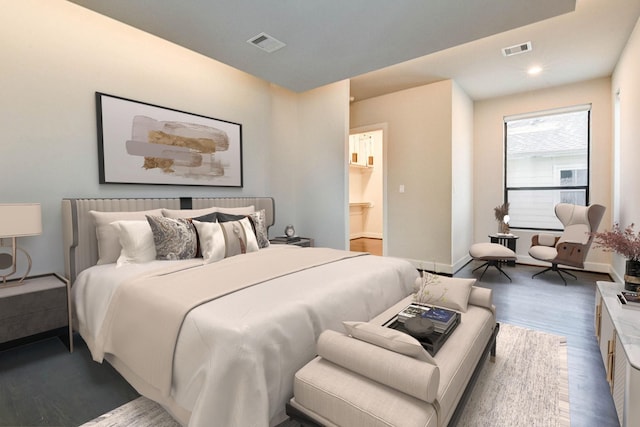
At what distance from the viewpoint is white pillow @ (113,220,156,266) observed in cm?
254

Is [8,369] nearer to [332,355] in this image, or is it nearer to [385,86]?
[332,355]

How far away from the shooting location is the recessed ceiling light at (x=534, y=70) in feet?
13.8

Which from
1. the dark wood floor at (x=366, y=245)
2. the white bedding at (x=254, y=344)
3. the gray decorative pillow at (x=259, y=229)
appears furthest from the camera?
the dark wood floor at (x=366, y=245)

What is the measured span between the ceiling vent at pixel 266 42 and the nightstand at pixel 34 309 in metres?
2.54

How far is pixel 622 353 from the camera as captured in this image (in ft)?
5.10

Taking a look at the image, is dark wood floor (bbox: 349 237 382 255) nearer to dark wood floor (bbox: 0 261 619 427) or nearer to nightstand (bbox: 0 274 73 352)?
dark wood floor (bbox: 0 261 619 427)

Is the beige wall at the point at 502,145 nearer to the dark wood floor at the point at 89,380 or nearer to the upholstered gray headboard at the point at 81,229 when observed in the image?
the dark wood floor at the point at 89,380

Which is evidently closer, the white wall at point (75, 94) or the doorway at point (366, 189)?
the white wall at point (75, 94)

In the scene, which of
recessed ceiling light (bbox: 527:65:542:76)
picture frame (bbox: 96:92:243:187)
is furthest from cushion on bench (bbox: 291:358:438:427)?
recessed ceiling light (bbox: 527:65:542:76)

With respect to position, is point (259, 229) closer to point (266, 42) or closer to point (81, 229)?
point (81, 229)

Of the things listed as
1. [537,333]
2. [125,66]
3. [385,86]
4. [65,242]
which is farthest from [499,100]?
[65,242]

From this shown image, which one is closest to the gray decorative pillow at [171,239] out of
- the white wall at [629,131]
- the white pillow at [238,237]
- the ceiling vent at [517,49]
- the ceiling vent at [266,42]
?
the white pillow at [238,237]

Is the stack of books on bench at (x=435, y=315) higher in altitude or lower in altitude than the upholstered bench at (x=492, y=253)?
higher

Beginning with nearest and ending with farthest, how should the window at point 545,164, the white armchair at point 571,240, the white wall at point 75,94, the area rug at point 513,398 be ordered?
the area rug at point 513,398 → the white wall at point 75,94 → the white armchair at point 571,240 → the window at point 545,164
